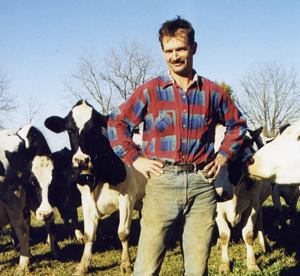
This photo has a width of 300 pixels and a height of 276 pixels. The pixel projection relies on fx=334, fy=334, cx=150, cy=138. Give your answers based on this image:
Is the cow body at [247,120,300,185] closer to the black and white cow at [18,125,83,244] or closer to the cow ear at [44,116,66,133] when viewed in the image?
the cow ear at [44,116,66,133]

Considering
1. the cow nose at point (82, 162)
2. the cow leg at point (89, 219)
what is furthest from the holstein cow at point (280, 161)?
the cow leg at point (89, 219)

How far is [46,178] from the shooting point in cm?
532

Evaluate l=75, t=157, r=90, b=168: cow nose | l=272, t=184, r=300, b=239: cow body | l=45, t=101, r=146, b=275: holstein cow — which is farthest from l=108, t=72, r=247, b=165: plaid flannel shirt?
l=272, t=184, r=300, b=239: cow body

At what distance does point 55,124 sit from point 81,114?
0.52m

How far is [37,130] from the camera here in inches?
248

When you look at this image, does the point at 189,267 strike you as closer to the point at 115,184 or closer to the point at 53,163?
the point at 115,184

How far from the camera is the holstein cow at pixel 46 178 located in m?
5.14

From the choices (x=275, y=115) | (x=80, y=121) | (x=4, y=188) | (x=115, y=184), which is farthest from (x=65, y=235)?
(x=275, y=115)

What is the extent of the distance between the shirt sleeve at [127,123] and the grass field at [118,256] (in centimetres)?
277

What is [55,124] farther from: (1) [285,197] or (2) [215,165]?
(1) [285,197]

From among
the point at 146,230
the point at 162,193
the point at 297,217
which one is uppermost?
the point at 162,193

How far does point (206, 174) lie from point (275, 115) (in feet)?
89.1

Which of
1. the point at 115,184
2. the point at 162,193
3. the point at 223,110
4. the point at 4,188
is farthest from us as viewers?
the point at 4,188

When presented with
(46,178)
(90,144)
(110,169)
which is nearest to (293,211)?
(110,169)
